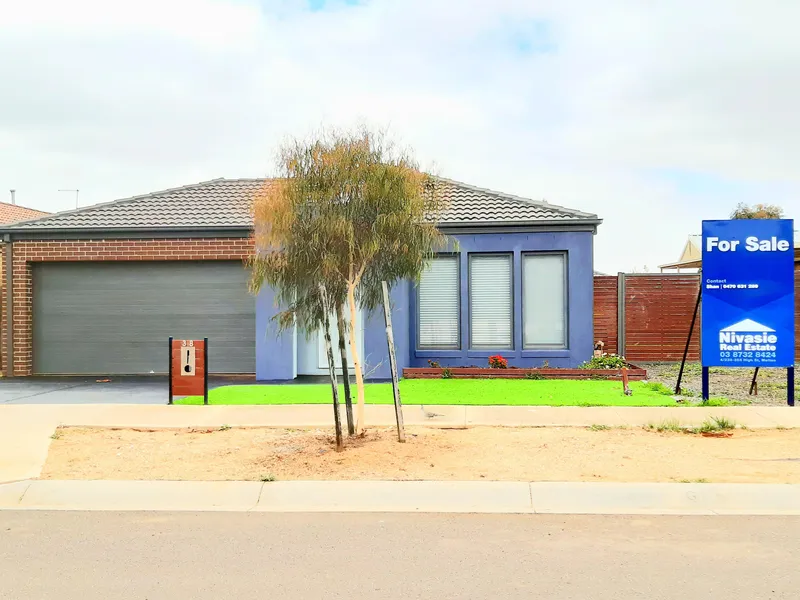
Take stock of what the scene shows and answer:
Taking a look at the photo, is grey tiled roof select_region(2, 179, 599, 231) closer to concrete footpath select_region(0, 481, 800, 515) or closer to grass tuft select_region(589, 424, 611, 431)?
grass tuft select_region(589, 424, 611, 431)

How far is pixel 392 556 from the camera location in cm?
569

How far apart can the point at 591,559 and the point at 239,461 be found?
4577 mm

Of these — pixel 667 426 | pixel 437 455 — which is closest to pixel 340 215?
pixel 437 455

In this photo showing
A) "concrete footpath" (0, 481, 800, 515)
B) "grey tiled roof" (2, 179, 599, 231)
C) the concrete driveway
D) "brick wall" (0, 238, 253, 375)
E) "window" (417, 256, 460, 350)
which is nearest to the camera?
"concrete footpath" (0, 481, 800, 515)

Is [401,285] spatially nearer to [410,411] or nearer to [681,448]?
[410,411]

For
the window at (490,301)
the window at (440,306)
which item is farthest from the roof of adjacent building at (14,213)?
the window at (490,301)

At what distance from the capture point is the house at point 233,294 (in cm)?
1619

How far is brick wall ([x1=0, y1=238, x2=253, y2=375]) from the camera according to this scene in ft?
55.0

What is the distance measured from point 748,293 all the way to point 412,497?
7.91 meters

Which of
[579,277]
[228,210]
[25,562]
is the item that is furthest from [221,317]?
[25,562]

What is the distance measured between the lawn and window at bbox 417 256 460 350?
1615mm

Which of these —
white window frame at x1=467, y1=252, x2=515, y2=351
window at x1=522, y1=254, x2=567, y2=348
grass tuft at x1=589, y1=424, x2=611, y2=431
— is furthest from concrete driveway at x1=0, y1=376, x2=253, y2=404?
grass tuft at x1=589, y1=424, x2=611, y2=431

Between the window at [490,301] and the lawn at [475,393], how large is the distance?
1546mm

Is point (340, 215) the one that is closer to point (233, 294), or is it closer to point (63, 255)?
point (233, 294)
